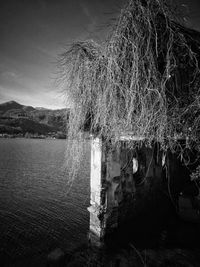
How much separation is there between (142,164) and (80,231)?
371cm

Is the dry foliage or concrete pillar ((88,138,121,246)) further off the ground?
the dry foliage

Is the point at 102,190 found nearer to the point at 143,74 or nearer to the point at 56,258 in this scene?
the point at 56,258

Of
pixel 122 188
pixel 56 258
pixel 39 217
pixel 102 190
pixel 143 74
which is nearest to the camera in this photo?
pixel 143 74

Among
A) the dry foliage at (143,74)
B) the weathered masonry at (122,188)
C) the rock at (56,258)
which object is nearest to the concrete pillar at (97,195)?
the weathered masonry at (122,188)

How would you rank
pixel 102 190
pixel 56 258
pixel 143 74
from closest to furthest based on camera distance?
pixel 143 74, pixel 56 258, pixel 102 190

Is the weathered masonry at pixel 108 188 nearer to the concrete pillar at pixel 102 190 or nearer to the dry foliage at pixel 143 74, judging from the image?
the concrete pillar at pixel 102 190

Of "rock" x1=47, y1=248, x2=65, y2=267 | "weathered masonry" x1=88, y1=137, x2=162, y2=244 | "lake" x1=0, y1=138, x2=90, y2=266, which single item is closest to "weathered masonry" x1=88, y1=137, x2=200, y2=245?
"weathered masonry" x1=88, y1=137, x2=162, y2=244

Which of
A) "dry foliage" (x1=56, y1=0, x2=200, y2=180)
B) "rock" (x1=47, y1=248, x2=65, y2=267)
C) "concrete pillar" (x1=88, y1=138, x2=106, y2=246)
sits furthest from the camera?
"concrete pillar" (x1=88, y1=138, x2=106, y2=246)

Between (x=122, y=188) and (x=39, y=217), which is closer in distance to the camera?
(x=122, y=188)

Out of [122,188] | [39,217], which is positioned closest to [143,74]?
[122,188]

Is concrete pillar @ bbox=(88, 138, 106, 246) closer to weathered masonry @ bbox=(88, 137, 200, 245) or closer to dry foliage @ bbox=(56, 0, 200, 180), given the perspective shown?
weathered masonry @ bbox=(88, 137, 200, 245)

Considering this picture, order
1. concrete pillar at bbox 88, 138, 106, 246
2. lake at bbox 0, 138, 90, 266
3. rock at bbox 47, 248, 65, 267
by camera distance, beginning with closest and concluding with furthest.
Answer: rock at bbox 47, 248, 65, 267, concrete pillar at bbox 88, 138, 106, 246, lake at bbox 0, 138, 90, 266

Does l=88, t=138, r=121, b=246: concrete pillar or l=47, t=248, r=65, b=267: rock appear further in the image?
l=88, t=138, r=121, b=246: concrete pillar

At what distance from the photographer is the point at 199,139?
3.21 meters
